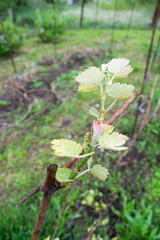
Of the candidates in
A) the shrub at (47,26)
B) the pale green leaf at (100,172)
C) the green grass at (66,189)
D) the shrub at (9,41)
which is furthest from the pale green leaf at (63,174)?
the shrub at (47,26)

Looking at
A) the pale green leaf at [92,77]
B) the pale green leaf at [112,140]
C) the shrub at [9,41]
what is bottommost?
the shrub at [9,41]

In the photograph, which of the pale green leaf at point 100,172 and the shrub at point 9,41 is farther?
the shrub at point 9,41

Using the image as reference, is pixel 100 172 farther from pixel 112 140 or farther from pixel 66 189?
pixel 66 189

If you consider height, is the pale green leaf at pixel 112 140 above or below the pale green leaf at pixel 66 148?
above

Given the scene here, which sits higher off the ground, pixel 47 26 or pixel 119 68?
pixel 119 68

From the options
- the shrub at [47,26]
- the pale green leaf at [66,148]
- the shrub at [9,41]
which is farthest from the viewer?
the shrub at [47,26]

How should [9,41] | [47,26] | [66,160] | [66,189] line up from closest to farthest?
[66,160], [66,189], [9,41], [47,26]

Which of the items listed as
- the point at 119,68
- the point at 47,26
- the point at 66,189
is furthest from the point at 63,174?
the point at 47,26

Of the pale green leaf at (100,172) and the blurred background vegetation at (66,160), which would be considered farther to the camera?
the blurred background vegetation at (66,160)

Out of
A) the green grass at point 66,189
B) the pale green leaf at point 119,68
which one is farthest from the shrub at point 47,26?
the pale green leaf at point 119,68

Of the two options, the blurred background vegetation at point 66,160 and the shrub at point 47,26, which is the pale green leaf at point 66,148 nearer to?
the blurred background vegetation at point 66,160

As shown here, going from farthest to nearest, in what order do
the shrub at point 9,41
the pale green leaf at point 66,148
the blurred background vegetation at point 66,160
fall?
the shrub at point 9,41 < the blurred background vegetation at point 66,160 < the pale green leaf at point 66,148

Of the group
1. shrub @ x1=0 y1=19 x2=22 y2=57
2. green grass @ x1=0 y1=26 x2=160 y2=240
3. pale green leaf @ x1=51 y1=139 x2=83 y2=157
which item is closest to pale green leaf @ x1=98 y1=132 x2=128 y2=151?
pale green leaf @ x1=51 y1=139 x2=83 y2=157

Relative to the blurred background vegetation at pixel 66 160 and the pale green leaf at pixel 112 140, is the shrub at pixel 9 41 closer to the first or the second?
the blurred background vegetation at pixel 66 160
